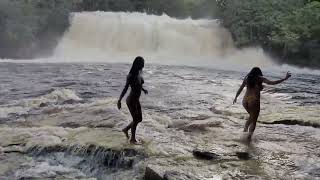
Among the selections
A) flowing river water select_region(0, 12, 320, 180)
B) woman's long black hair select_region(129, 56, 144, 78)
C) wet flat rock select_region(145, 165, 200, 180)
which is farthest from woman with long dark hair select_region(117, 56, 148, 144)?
wet flat rock select_region(145, 165, 200, 180)

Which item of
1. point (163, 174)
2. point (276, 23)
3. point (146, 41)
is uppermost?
point (276, 23)

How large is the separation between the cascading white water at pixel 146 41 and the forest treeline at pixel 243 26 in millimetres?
846

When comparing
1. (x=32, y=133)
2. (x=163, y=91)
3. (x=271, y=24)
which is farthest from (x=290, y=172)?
(x=271, y=24)

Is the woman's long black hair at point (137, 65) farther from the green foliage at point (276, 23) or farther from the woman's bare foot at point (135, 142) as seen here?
the green foliage at point (276, 23)

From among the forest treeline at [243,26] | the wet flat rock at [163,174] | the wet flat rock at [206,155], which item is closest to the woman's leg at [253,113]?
the wet flat rock at [206,155]

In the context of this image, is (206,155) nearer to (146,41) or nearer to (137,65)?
(137,65)

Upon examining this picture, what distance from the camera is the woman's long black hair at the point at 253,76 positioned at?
9.09 metres

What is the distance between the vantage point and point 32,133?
9648 millimetres

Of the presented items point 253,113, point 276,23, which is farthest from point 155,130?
point 276,23

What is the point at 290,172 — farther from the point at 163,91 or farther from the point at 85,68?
the point at 85,68

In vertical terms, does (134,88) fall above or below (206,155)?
above

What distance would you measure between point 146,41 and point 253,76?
1017 inches

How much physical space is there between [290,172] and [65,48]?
1142 inches

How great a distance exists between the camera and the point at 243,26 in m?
35.4
